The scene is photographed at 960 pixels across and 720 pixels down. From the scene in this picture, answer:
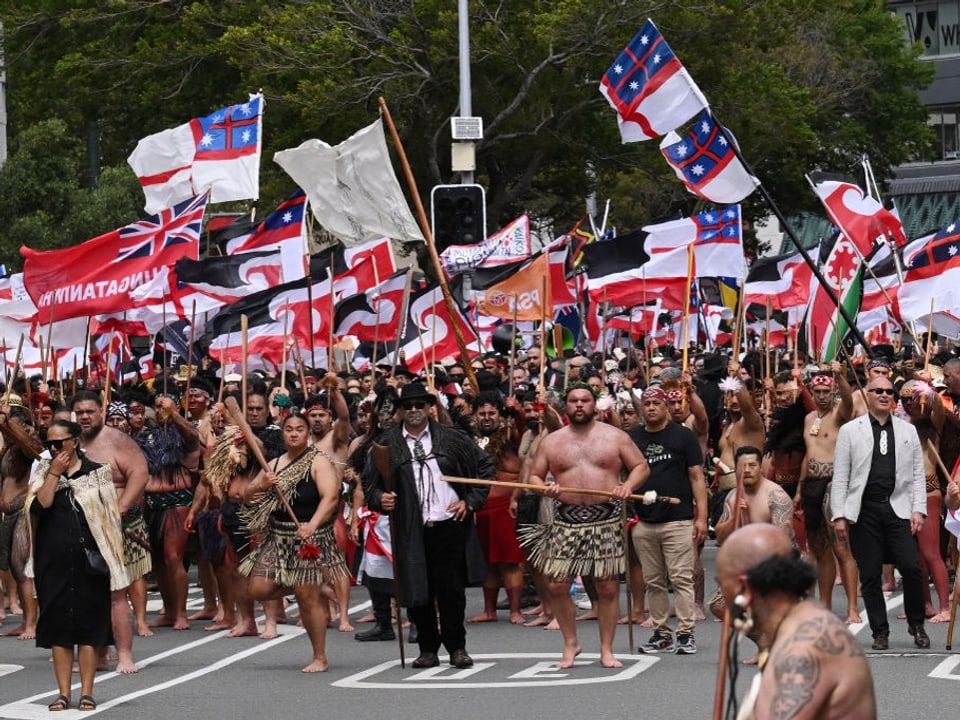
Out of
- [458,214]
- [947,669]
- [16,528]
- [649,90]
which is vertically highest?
[649,90]

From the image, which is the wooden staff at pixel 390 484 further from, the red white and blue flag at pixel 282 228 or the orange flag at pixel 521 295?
the orange flag at pixel 521 295

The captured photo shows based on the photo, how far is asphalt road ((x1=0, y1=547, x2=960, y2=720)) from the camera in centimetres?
1088

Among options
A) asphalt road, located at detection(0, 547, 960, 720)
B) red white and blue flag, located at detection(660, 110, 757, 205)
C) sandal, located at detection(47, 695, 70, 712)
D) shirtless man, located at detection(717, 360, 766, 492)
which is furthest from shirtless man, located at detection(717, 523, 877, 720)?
red white and blue flag, located at detection(660, 110, 757, 205)

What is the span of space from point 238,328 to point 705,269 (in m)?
5.95

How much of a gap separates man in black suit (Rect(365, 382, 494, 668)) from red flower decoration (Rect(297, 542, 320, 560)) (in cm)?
43

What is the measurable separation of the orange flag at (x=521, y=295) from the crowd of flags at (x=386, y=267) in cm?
2

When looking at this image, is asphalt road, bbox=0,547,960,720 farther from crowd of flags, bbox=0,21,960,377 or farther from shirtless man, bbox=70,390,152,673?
crowd of flags, bbox=0,21,960,377

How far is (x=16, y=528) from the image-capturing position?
1446 centimetres

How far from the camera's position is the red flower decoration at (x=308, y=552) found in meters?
12.6

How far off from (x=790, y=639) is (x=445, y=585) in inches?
264

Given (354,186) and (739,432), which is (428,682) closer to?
(739,432)

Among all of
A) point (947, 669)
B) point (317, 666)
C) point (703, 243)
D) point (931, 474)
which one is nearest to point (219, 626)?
point (317, 666)

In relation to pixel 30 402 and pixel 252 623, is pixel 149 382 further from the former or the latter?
pixel 252 623

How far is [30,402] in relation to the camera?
1730 centimetres
